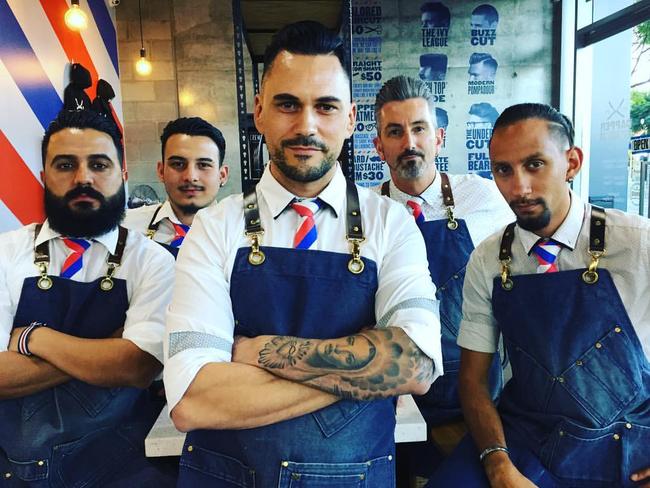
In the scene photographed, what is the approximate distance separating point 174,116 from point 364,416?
5531mm

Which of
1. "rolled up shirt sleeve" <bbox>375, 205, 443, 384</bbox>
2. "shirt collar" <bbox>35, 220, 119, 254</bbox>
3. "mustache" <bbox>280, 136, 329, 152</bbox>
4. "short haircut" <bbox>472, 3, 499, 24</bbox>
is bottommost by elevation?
"rolled up shirt sleeve" <bbox>375, 205, 443, 384</bbox>

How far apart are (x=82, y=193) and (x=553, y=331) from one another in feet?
5.44

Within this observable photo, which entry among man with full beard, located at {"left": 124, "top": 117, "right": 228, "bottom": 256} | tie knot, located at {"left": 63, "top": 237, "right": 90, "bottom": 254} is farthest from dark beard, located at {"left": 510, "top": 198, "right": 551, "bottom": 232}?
man with full beard, located at {"left": 124, "top": 117, "right": 228, "bottom": 256}

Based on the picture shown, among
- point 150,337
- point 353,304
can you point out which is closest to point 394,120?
point 353,304

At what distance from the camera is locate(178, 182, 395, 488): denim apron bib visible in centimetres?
Result: 124

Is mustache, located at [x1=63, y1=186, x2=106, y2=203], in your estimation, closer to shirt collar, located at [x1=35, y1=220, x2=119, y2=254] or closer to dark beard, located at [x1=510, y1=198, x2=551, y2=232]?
shirt collar, located at [x1=35, y1=220, x2=119, y2=254]

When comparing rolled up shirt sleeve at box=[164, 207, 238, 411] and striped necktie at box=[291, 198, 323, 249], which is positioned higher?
striped necktie at box=[291, 198, 323, 249]

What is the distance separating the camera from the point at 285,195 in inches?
57.6

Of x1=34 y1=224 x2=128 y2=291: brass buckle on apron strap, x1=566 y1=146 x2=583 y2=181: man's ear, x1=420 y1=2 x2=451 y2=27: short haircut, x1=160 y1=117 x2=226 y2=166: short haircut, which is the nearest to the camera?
x1=34 y1=224 x2=128 y2=291: brass buckle on apron strap

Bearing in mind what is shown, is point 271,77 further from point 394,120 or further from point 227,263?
point 394,120

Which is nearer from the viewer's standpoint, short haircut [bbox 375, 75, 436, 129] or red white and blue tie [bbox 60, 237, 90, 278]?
red white and blue tie [bbox 60, 237, 90, 278]

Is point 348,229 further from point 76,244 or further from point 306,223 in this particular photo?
point 76,244

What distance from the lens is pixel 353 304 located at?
133cm

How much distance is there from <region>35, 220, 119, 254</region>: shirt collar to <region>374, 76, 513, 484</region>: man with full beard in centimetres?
126
